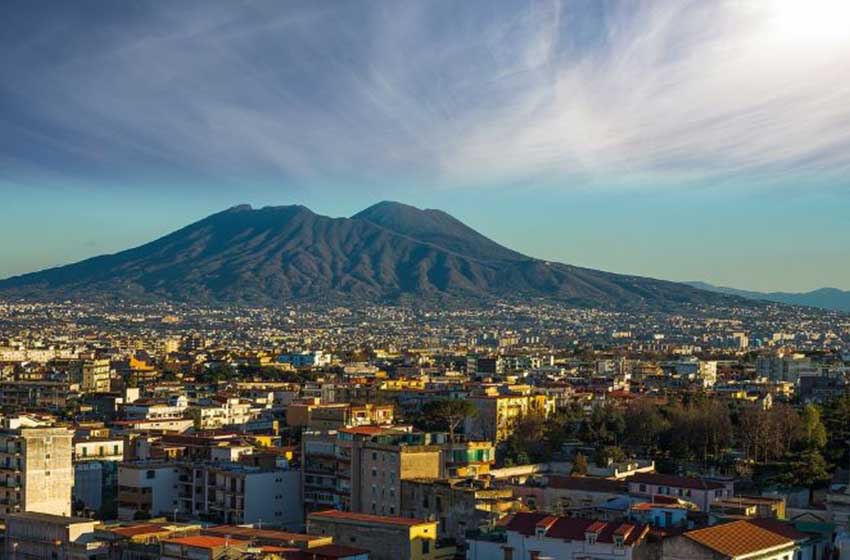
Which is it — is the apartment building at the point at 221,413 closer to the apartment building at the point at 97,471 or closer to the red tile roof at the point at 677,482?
the apartment building at the point at 97,471

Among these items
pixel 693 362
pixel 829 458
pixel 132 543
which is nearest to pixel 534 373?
pixel 693 362

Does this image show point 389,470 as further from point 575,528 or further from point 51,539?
point 575,528

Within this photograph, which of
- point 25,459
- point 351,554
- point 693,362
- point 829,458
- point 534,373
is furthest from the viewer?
point 693,362

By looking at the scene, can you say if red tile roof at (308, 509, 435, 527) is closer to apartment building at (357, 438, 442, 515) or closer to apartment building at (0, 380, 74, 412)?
apartment building at (357, 438, 442, 515)

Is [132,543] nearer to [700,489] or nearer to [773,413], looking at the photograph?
[700,489]

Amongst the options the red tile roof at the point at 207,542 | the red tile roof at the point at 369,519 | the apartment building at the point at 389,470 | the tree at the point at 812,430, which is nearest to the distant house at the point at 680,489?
the apartment building at the point at 389,470

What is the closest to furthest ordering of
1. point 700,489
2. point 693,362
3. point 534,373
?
point 700,489 < point 534,373 < point 693,362
